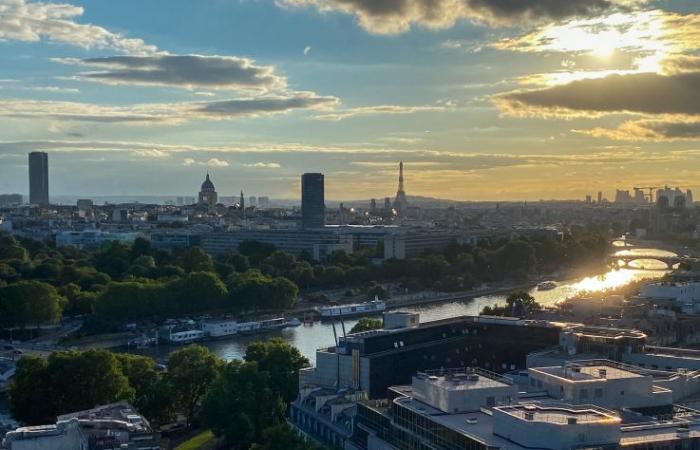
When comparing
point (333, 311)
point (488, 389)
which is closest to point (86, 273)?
point (333, 311)

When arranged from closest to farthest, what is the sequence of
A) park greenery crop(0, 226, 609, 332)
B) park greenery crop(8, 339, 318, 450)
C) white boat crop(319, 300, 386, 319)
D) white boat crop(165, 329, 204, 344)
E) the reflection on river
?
1. park greenery crop(8, 339, 318, 450)
2. the reflection on river
3. white boat crop(165, 329, 204, 344)
4. park greenery crop(0, 226, 609, 332)
5. white boat crop(319, 300, 386, 319)

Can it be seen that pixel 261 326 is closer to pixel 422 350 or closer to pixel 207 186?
pixel 422 350

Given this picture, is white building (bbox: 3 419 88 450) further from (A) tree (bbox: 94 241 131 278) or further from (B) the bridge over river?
(B) the bridge over river

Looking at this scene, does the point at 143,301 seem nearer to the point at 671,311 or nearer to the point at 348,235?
the point at 671,311

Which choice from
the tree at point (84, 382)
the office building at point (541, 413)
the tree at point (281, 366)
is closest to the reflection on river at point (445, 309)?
the tree at point (281, 366)

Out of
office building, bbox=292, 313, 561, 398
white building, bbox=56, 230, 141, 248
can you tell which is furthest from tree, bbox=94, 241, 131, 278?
office building, bbox=292, 313, 561, 398

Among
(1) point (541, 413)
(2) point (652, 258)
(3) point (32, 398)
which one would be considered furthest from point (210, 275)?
(2) point (652, 258)

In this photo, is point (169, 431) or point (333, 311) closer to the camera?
point (169, 431)
